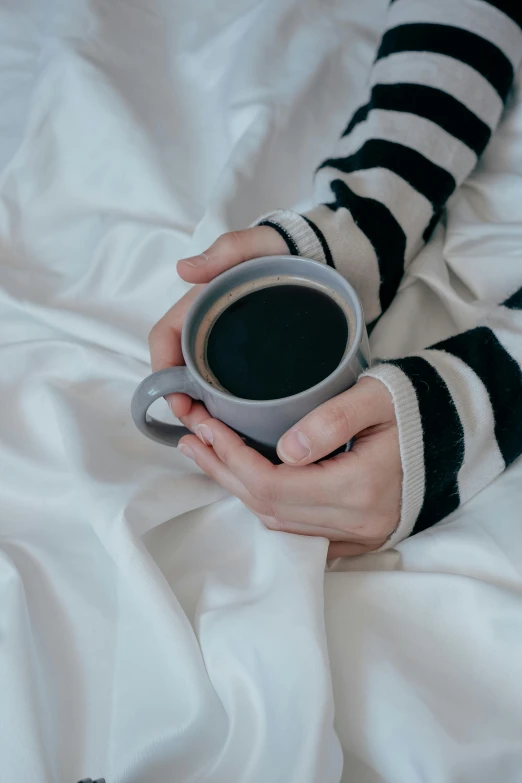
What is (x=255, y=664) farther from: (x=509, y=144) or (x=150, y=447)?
(x=509, y=144)

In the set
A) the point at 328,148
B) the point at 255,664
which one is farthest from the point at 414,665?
the point at 328,148

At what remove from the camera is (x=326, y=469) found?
1.73ft

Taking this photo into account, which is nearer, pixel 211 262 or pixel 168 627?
pixel 168 627

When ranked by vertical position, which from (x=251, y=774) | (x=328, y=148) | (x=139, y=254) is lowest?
(x=251, y=774)

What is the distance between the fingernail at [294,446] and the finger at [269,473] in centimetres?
3

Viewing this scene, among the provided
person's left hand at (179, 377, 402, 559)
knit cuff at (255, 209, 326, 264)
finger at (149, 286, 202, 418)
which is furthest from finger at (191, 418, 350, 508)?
knit cuff at (255, 209, 326, 264)

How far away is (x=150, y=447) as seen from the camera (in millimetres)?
670

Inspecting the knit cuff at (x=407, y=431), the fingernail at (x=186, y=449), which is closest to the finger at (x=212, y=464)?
the fingernail at (x=186, y=449)

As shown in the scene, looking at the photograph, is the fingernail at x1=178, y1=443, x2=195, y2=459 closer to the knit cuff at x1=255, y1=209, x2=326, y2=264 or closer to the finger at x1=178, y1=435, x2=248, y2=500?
the finger at x1=178, y1=435, x2=248, y2=500

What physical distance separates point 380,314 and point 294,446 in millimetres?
264

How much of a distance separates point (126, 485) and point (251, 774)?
245mm

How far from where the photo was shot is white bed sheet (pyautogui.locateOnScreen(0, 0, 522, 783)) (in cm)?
48

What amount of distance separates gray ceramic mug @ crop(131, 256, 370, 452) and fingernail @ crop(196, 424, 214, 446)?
0.04 ft

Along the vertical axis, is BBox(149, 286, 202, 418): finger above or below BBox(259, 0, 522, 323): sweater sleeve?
below
